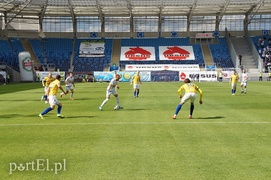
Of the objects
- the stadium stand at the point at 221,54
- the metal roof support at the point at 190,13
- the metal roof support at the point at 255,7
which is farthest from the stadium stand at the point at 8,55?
the metal roof support at the point at 255,7

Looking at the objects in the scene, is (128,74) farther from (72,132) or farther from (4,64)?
(72,132)

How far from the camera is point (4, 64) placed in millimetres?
68875

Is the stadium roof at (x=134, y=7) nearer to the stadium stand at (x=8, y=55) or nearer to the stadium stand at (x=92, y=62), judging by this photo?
the stadium stand at (x=8, y=55)

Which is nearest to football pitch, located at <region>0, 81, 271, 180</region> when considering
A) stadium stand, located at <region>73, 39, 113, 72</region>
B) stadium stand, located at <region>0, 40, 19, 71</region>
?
stadium stand, located at <region>0, 40, 19, 71</region>

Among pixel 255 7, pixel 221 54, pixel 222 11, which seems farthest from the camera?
pixel 221 54

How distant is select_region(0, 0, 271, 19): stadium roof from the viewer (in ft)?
→ 219

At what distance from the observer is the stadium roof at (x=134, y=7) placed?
66.8 meters

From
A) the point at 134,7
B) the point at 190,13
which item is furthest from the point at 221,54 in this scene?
the point at 134,7

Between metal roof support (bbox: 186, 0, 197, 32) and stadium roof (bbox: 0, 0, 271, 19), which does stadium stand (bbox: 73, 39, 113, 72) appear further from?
metal roof support (bbox: 186, 0, 197, 32)

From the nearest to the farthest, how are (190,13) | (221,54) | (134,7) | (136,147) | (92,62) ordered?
(136,147)
(134,7)
(190,13)
(92,62)
(221,54)

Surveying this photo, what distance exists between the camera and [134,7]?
71.9 m

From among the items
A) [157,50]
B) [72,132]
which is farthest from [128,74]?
[72,132]

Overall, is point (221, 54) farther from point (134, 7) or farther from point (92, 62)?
point (92, 62)

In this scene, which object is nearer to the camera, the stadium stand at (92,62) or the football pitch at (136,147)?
the football pitch at (136,147)
